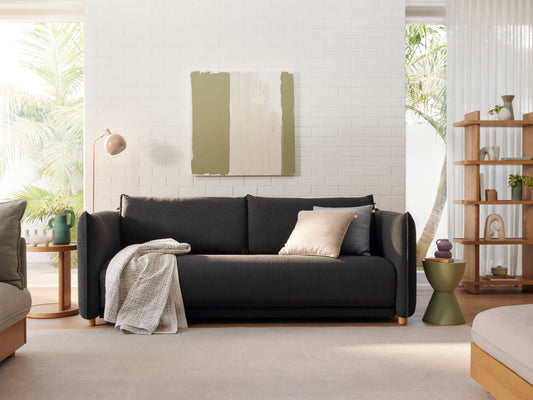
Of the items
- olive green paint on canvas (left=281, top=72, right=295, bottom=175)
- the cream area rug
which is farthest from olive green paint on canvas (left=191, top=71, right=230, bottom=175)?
the cream area rug

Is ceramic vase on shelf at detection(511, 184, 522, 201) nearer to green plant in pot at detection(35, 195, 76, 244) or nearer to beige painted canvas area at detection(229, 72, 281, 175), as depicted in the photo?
beige painted canvas area at detection(229, 72, 281, 175)

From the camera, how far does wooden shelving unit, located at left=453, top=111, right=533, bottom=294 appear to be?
4.79 metres

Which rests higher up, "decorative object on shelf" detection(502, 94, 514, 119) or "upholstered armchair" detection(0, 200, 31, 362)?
"decorative object on shelf" detection(502, 94, 514, 119)

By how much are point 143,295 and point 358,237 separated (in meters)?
1.61

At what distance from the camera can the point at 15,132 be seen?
5676 mm

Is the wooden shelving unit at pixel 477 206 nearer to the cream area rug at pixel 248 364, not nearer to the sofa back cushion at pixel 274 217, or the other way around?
the sofa back cushion at pixel 274 217

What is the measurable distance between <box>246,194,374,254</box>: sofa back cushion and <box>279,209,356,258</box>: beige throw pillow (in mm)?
192

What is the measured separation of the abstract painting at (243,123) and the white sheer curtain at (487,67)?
5.24 ft

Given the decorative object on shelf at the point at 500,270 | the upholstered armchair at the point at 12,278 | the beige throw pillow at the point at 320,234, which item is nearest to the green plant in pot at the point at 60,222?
the upholstered armchair at the point at 12,278

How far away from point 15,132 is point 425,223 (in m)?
4.40

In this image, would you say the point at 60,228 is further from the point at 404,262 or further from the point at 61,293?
the point at 404,262

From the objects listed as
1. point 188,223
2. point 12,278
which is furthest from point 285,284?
point 12,278

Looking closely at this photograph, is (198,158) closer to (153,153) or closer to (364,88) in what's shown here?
(153,153)

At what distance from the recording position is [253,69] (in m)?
5.00
